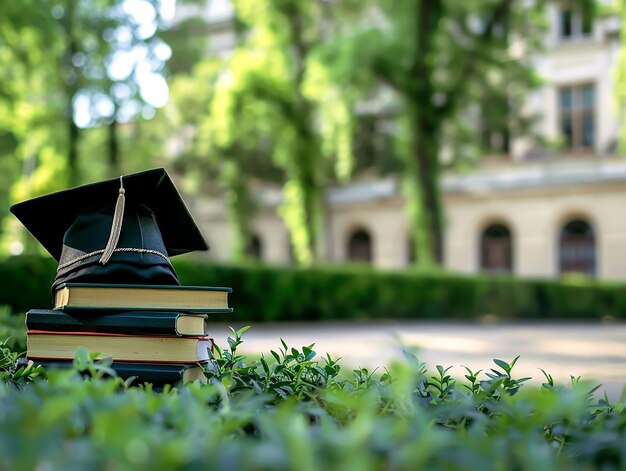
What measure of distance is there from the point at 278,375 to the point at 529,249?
34.6m

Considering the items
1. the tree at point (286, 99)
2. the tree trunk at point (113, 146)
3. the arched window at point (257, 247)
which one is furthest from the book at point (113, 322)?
the arched window at point (257, 247)

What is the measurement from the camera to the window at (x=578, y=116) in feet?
116

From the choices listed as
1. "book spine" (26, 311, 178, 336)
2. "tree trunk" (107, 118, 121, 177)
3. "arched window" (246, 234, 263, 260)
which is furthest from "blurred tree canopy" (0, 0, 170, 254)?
"book spine" (26, 311, 178, 336)

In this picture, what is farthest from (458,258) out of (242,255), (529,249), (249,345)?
(249,345)

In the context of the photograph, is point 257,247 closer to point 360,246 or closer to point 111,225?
point 360,246

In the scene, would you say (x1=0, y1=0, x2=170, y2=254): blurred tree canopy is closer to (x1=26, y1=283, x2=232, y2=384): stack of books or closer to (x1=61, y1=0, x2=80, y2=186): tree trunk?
(x1=61, y1=0, x2=80, y2=186): tree trunk

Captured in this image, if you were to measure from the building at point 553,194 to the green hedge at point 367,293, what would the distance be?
10.5 meters

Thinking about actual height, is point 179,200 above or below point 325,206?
below

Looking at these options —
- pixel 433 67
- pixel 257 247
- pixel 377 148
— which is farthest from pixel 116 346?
pixel 257 247

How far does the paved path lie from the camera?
801 centimetres

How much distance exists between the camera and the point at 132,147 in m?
28.4

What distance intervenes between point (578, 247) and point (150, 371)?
35.1 meters

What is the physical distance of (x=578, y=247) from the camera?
3438cm

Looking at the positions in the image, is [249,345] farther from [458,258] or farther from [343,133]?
[458,258]
